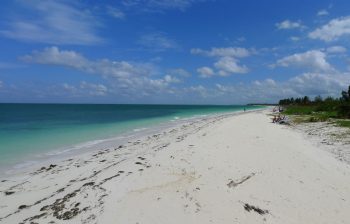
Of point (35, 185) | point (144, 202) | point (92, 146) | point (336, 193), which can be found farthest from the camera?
point (92, 146)

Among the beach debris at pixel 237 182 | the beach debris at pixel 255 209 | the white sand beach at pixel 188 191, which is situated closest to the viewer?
the white sand beach at pixel 188 191

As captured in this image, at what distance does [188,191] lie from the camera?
23.9 ft

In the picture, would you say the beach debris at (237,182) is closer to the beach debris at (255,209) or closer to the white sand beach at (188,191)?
the white sand beach at (188,191)

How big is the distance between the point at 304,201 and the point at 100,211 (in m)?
4.91

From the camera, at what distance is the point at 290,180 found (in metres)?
8.66

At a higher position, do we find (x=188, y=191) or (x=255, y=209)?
(x=188, y=191)

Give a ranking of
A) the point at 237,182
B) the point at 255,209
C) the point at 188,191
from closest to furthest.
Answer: the point at 255,209, the point at 188,191, the point at 237,182

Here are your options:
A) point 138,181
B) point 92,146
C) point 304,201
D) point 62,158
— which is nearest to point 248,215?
point 304,201

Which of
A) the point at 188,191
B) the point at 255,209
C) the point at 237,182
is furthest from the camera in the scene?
the point at 237,182

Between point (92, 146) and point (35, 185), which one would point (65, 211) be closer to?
point (35, 185)

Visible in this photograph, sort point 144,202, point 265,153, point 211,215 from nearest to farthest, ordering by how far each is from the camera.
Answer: point 211,215 → point 144,202 → point 265,153

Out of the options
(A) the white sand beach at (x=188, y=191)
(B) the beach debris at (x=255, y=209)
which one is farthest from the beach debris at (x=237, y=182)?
(B) the beach debris at (x=255, y=209)

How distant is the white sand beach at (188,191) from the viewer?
6.20 meters

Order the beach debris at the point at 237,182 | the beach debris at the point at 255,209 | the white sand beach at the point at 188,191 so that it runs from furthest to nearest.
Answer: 1. the beach debris at the point at 237,182
2. the beach debris at the point at 255,209
3. the white sand beach at the point at 188,191
